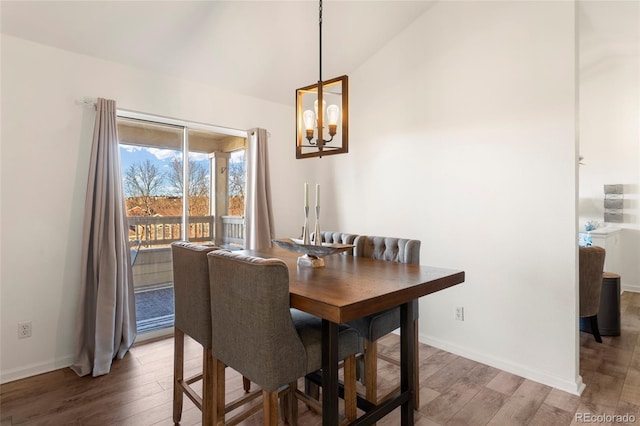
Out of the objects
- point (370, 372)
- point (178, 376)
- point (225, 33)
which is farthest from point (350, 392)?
point (225, 33)

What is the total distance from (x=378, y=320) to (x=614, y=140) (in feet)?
17.6

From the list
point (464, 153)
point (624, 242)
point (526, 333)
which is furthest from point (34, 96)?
point (624, 242)

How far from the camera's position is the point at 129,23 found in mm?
2633

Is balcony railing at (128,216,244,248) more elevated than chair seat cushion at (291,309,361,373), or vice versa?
balcony railing at (128,216,244,248)

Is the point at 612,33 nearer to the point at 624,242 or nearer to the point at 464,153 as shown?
the point at 464,153

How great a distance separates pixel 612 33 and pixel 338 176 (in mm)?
3452

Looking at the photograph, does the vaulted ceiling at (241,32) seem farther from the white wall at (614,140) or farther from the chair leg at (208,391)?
the chair leg at (208,391)

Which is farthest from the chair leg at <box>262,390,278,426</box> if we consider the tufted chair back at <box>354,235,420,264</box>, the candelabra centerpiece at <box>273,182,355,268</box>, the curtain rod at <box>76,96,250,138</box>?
the curtain rod at <box>76,96,250,138</box>

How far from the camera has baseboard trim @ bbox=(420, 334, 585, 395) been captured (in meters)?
2.37

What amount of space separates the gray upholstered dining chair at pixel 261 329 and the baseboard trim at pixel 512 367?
1791 millimetres

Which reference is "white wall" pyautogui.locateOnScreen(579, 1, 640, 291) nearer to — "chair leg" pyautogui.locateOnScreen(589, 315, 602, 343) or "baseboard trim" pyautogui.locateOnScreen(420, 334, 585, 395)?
"chair leg" pyautogui.locateOnScreen(589, 315, 602, 343)

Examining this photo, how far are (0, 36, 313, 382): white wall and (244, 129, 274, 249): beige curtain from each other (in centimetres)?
128

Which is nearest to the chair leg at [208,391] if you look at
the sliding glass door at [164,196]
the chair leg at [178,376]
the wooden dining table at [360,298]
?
Result: the chair leg at [178,376]

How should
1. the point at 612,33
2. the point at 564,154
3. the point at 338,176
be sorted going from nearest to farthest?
the point at 564,154 → the point at 612,33 → the point at 338,176
